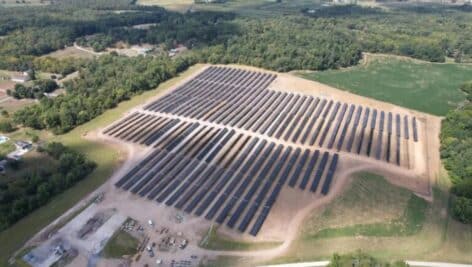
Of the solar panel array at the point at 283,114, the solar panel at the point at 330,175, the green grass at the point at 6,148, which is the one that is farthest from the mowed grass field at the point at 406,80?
the green grass at the point at 6,148

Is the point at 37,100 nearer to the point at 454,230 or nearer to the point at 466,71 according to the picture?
the point at 454,230

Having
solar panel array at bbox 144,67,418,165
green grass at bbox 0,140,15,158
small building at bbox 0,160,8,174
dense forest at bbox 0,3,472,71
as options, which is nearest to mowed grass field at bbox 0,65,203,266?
green grass at bbox 0,140,15,158

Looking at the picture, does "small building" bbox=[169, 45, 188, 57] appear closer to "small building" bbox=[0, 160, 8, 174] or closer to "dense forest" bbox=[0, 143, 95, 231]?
"dense forest" bbox=[0, 143, 95, 231]

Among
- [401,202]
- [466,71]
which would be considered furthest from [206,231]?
[466,71]

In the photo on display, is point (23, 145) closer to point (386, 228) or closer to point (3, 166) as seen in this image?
point (3, 166)

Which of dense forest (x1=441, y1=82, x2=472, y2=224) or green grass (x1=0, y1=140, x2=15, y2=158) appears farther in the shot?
green grass (x1=0, y1=140, x2=15, y2=158)

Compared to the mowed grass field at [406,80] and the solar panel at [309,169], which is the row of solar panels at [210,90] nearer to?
the mowed grass field at [406,80]

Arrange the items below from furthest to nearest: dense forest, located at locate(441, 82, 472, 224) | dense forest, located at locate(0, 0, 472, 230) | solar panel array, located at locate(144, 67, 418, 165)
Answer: solar panel array, located at locate(144, 67, 418, 165)
dense forest, located at locate(0, 0, 472, 230)
dense forest, located at locate(441, 82, 472, 224)

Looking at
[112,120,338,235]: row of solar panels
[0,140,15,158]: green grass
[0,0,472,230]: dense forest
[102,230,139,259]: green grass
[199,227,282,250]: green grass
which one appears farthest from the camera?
[0,140,15,158]: green grass
